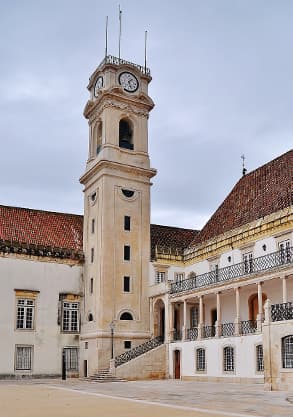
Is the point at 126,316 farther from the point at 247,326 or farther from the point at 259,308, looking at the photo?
the point at 259,308

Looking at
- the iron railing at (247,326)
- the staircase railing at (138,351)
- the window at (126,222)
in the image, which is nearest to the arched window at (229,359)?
the iron railing at (247,326)

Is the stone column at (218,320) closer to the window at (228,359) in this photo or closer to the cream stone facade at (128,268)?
the cream stone facade at (128,268)

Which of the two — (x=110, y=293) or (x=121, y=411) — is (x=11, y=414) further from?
(x=110, y=293)

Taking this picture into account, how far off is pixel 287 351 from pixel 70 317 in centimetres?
1850

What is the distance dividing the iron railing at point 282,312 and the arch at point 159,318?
13.9m

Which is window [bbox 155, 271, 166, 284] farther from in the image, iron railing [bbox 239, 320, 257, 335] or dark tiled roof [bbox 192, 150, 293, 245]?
iron railing [bbox 239, 320, 257, 335]

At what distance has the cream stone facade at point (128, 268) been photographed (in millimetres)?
31141

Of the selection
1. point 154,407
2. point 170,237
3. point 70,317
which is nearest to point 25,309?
point 70,317

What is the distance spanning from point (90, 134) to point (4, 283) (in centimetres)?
1241

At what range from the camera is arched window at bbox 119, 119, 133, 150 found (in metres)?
39.4

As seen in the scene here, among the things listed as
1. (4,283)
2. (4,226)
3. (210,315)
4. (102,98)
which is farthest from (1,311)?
(102,98)

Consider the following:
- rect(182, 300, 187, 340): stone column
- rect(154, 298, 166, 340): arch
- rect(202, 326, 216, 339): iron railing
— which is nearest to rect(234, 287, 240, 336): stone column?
rect(202, 326, 216, 339): iron railing

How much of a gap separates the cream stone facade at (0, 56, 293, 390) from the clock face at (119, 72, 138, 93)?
0.09 m

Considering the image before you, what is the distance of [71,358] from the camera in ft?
120
